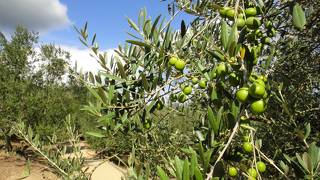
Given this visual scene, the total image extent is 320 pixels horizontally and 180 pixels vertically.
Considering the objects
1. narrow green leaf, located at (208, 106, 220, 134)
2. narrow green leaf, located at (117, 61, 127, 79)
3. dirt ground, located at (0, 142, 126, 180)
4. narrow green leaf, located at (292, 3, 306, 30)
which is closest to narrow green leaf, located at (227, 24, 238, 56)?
narrow green leaf, located at (208, 106, 220, 134)

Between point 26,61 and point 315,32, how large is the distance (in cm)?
2230

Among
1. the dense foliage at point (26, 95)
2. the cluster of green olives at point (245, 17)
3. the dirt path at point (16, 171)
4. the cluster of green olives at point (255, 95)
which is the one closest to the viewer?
the cluster of green olives at point (255, 95)

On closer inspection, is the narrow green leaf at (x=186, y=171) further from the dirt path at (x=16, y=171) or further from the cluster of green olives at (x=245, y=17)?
the dirt path at (x=16, y=171)

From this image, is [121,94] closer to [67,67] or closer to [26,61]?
[67,67]

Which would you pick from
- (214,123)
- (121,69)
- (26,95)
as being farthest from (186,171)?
(26,95)

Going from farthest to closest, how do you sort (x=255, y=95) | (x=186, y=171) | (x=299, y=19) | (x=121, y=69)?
1. (x=121, y=69)
2. (x=299, y=19)
3. (x=255, y=95)
4. (x=186, y=171)

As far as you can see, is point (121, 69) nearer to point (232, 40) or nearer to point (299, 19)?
point (232, 40)

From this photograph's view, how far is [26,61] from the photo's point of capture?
74.4ft

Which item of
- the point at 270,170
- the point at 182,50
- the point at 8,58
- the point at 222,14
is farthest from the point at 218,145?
the point at 8,58

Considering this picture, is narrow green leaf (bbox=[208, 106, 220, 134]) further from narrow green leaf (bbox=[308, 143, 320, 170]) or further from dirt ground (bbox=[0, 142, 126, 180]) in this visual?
dirt ground (bbox=[0, 142, 126, 180])

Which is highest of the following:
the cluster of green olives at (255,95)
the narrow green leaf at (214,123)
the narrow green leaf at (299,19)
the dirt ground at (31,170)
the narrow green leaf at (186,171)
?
the narrow green leaf at (299,19)

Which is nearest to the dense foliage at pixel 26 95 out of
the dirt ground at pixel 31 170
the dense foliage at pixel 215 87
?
the dirt ground at pixel 31 170

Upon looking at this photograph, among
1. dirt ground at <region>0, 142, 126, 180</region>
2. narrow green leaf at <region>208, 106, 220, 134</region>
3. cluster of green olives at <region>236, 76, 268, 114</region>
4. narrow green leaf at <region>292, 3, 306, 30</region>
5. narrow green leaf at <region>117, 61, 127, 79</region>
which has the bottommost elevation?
dirt ground at <region>0, 142, 126, 180</region>

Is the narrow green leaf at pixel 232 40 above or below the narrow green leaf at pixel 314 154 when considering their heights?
above
